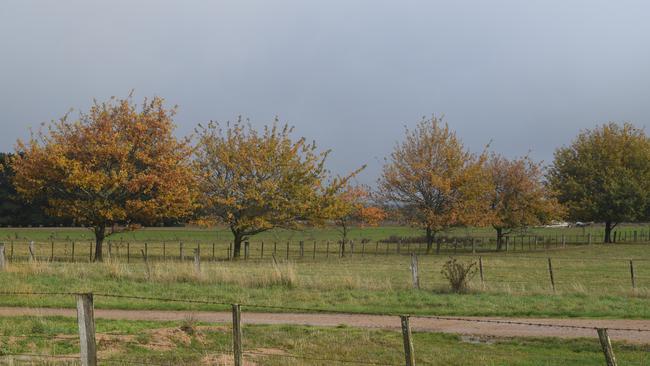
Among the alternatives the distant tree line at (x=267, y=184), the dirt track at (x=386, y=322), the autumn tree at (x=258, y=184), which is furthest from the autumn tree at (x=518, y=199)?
the dirt track at (x=386, y=322)

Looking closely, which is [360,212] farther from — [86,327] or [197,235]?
[86,327]

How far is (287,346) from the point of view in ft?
43.5

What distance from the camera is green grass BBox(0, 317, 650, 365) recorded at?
471 inches

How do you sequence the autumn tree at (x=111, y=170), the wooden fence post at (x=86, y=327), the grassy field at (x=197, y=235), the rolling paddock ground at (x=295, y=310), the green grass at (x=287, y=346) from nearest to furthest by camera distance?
1. the wooden fence post at (x=86, y=327)
2. the green grass at (x=287, y=346)
3. the rolling paddock ground at (x=295, y=310)
4. the autumn tree at (x=111, y=170)
5. the grassy field at (x=197, y=235)

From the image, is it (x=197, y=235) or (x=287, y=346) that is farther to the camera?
(x=197, y=235)

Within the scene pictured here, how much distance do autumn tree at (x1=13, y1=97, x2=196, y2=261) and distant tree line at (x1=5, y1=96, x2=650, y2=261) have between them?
6 cm

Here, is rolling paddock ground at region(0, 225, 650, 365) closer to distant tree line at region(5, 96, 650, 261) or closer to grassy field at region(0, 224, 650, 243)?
distant tree line at region(5, 96, 650, 261)

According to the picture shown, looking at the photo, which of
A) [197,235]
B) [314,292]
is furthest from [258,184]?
[197,235]

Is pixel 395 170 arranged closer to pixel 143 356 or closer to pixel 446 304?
pixel 446 304

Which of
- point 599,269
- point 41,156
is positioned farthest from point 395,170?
point 41,156

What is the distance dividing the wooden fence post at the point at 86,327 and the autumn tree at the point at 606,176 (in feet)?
182

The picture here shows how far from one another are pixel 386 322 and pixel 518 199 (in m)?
41.4

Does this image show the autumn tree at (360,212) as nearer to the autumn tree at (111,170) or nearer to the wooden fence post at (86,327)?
the autumn tree at (111,170)

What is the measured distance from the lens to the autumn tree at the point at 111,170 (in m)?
35.3
